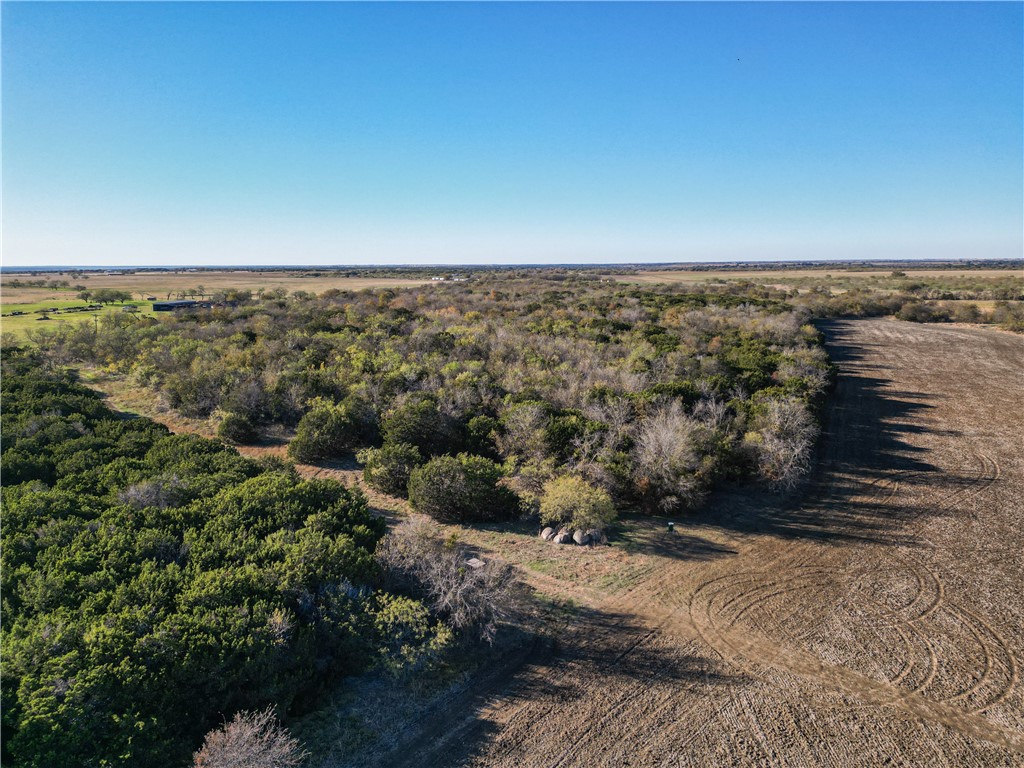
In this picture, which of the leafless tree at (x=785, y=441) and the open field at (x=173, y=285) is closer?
the leafless tree at (x=785, y=441)

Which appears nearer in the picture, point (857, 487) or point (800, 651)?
point (800, 651)

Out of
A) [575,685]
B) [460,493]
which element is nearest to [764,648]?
[575,685]

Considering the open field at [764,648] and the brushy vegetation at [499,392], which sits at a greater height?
the brushy vegetation at [499,392]

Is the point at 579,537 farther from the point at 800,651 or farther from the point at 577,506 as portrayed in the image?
the point at 800,651

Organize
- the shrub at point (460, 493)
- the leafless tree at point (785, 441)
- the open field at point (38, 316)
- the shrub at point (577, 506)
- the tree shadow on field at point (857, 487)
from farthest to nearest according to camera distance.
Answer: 1. the open field at point (38, 316)
2. the leafless tree at point (785, 441)
3. the shrub at point (460, 493)
4. the tree shadow on field at point (857, 487)
5. the shrub at point (577, 506)

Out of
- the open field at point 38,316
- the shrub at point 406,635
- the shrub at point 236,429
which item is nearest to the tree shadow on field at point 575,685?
the shrub at point 406,635

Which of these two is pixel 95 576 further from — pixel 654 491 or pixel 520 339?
pixel 520 339

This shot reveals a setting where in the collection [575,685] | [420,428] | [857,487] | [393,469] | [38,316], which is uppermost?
[38,316]

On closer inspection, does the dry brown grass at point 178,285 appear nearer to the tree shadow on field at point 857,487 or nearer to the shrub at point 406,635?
→ the shrub at point 406,635
